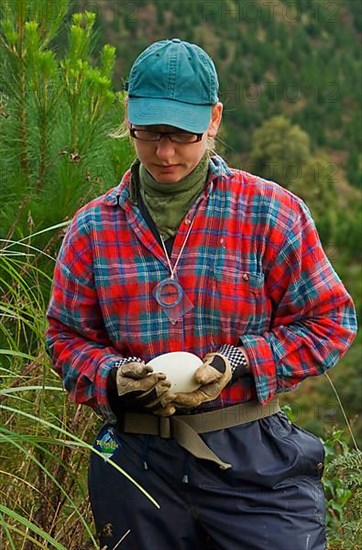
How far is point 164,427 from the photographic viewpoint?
6.69 ft

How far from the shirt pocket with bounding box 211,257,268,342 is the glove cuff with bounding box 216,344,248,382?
35 millimetres

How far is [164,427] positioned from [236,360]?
183mm

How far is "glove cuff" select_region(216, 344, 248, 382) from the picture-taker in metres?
2.00

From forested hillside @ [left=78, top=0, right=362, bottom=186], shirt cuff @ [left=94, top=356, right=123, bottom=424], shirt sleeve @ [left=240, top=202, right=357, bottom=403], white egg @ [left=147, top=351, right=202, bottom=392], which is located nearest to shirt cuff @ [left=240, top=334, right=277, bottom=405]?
shirt sleeve @ [left=240, top=202, right=357, bottom=403]

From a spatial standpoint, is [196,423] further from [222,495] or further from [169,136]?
[169,136]

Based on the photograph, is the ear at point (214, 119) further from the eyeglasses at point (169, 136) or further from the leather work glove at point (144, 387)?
the leather work glove at point (144, 387)

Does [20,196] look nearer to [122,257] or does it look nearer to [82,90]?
[82,90]

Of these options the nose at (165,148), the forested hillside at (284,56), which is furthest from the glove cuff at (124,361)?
the forested hillside at (284,56)

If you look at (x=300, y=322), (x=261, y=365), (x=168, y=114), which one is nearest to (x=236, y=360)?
(x=261, y=365)

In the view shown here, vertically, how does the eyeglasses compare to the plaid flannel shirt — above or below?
above

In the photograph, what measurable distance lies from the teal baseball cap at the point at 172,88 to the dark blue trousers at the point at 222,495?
0.57m

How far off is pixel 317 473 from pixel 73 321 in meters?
0.55

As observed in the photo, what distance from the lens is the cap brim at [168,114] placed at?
1966 millimetres

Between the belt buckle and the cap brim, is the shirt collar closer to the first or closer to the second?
the cap brim
